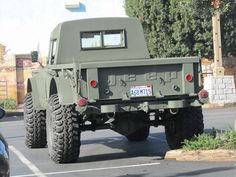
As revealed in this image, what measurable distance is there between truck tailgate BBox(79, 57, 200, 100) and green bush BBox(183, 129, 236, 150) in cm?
82

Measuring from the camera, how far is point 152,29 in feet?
90.9

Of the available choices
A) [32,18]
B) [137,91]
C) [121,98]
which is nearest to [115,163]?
[121,98]

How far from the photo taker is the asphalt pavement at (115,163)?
9188 mm

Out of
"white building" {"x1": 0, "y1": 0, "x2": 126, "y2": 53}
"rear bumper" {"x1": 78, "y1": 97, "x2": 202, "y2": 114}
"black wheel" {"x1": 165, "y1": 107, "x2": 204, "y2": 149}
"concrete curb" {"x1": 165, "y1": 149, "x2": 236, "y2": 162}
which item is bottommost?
"concrete curb" {"x1": 165, "y1": 149, "x2": 236, "y2": 162}

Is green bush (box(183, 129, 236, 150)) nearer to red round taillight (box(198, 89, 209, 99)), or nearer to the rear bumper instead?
the rear bumper

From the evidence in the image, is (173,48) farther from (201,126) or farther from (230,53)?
(201,126)

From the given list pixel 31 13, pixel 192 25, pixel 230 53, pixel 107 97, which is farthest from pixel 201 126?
pixel 31 13

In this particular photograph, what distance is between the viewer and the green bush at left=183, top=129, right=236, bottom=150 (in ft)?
33.1

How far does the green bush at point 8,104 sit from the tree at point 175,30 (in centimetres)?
768

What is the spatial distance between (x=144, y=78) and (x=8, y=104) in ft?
A: 71.4

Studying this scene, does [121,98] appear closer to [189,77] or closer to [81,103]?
[81,103]

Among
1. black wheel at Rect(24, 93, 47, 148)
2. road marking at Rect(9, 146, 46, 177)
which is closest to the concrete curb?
road marking at Rect(9, 146, 46, 177)

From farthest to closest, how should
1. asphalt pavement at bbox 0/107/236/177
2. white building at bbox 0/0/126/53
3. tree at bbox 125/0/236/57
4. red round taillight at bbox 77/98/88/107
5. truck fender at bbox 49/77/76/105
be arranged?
white building at bbox 0/0/126/53, tree at bbox 125/0/236/57, truck fender at bbox 49/77/76/105, red round taillight at bbox 77/98/88/107, asphalt pavement at bbox 0/107/236/177

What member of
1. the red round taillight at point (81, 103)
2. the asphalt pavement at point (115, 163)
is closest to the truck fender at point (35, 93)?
the asphalt pavement at point (115, 163)
